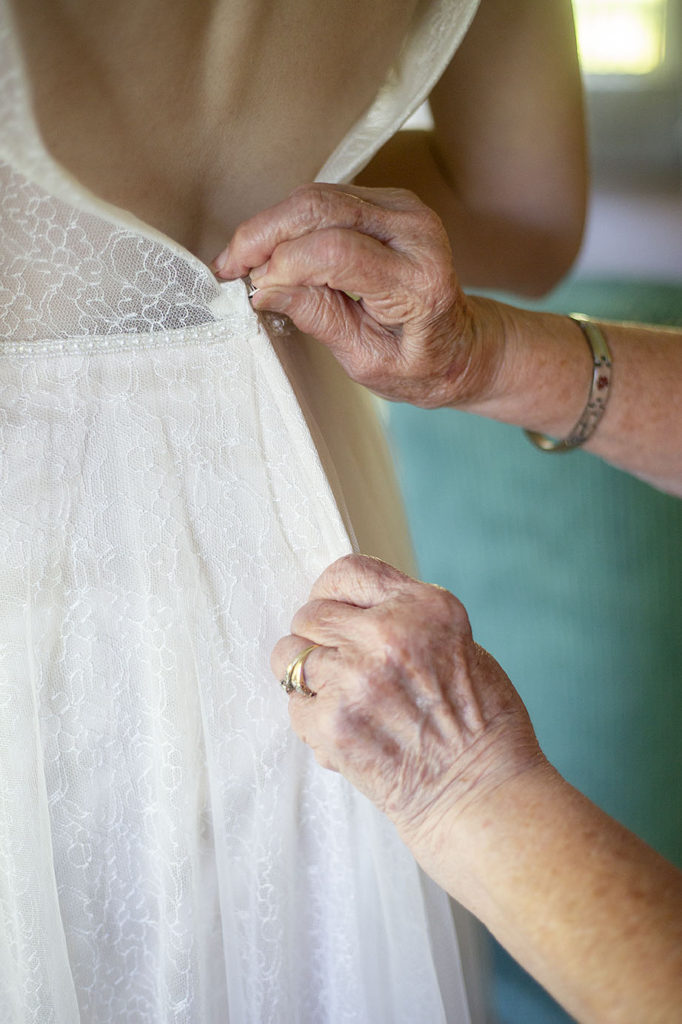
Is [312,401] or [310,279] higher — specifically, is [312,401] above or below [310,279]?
below

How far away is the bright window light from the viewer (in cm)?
225

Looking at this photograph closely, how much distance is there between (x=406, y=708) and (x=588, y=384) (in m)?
0.43

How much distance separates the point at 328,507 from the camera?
67cm

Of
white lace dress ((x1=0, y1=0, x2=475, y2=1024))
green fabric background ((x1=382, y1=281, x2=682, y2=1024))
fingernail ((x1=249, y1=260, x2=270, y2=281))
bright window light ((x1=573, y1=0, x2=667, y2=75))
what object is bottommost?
green fabric background ((x1=382, y1=281, x2=682, y2=1024))

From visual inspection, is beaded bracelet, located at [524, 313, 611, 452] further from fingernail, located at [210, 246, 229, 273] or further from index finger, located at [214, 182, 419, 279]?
fingernail, located at [210, 246, 229, 273]

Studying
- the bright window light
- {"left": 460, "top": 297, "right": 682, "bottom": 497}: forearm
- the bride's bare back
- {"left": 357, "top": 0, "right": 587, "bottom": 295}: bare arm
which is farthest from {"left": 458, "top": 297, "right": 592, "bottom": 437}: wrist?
the bright window light

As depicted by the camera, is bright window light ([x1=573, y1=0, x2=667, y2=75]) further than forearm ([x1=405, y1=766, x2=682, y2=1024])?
Yes

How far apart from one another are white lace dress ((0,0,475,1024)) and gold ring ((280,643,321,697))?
0.06 m

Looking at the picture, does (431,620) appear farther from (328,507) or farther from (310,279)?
(310,279)

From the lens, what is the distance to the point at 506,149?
891mm

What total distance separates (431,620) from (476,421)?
3.31ft

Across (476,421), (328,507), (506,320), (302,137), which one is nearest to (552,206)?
(506,320)

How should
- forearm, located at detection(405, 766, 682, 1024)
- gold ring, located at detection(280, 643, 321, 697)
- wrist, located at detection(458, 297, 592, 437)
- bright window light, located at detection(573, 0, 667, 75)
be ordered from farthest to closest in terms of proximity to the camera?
bright window light, located at detection(573, 0, 667, 75)
wrist, located at detection(458, 297, 592, 437)
gold ring, located at detection(280, 643, 321, 697)
forearm, located at detection(405, 766, 682, 1024)

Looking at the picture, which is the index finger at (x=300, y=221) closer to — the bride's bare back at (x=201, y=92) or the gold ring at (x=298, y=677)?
the bride's bare back at (x=201, y=92)
